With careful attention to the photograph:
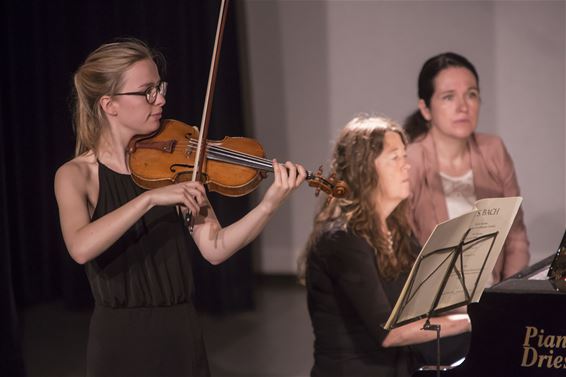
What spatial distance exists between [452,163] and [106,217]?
8.87 ft

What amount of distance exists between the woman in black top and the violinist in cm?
58

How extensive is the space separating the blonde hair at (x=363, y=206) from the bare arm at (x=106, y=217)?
84 cm

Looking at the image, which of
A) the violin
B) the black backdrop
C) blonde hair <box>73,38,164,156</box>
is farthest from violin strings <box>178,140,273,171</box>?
the black backdrop

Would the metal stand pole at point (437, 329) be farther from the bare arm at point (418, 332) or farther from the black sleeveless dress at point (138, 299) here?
the black sleeveless dress at point (138, 299)

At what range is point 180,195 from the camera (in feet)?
6.73

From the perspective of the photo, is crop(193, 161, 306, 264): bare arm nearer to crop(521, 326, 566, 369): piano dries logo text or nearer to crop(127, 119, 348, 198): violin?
crop(127, 119, 348, 198): violin

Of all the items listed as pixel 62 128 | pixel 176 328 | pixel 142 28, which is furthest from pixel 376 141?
pixel 62 128

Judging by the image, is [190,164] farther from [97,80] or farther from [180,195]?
[97,80]

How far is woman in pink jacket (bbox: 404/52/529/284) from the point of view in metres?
4.41

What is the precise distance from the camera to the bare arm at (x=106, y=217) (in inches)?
81.3

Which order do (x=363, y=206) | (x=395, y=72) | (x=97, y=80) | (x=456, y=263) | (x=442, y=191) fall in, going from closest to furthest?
(x=456, y=263), (x=97, y=80), (x=363, y=206), (x=442, y=191), (x=395, y=72)

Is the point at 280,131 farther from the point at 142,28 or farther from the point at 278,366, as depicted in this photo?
the point at 278,366

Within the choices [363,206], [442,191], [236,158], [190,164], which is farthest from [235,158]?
[442,191]

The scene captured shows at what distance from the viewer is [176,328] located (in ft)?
7.46
